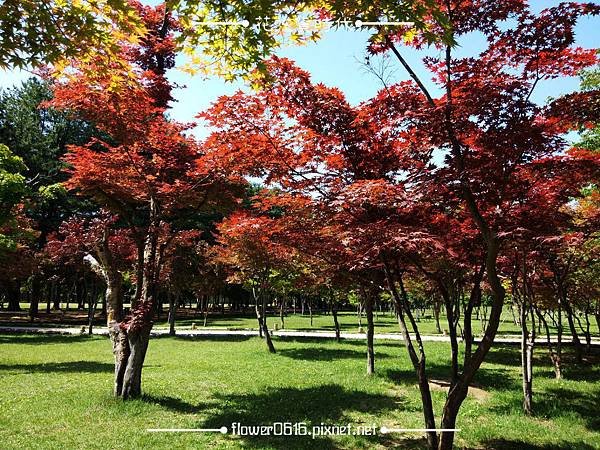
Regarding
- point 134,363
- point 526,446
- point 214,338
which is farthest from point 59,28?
point 214,338

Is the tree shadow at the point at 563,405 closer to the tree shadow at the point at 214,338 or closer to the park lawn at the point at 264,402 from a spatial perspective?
the park lawn at the point at 264,402

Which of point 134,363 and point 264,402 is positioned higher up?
point 134,363

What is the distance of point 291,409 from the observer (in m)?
9.45

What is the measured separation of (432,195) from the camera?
594 cm

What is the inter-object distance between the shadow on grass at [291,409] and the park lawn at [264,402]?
0.08 feet

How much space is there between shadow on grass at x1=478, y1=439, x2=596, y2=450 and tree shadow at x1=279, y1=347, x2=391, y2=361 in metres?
9.97

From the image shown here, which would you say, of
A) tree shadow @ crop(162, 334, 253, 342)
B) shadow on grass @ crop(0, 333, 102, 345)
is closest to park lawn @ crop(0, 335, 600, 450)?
shadow on grass @ crop(0, 333, 102, 345)

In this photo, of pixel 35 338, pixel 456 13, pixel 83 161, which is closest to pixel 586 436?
→ pixel 456 13

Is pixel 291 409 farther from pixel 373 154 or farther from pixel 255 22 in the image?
pixel 255 22

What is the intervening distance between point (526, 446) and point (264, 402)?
560cm

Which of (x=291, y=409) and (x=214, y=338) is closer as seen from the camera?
(x=291, y=409)

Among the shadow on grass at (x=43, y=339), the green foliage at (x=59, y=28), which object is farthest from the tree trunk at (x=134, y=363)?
the shadow on grass at (x=43, y=339)

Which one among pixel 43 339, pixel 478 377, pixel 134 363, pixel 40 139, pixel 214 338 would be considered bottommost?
pixel 214 338

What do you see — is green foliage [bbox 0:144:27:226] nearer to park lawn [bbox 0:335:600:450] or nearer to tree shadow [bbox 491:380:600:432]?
park lawn [bbox 0:335:600:450]
